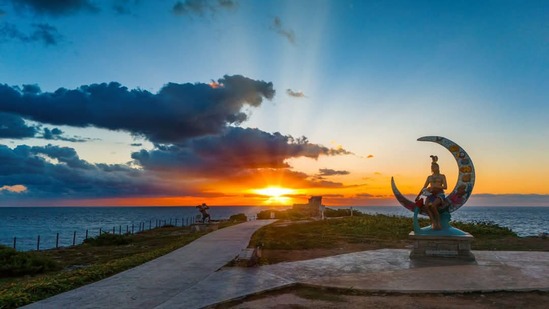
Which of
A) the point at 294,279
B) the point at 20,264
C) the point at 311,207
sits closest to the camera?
the point at 294,279

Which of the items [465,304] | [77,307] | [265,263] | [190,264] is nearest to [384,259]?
[265,263]

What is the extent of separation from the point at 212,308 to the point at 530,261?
1108 cm

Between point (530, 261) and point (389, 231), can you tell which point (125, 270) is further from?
point (389, 231)

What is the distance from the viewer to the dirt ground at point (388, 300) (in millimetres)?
8164

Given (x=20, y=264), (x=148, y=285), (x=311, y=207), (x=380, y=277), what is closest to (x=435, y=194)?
(x=380, y=277)

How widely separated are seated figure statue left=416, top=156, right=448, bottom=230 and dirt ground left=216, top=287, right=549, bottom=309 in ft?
16.7

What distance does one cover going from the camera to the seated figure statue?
46.2 ft

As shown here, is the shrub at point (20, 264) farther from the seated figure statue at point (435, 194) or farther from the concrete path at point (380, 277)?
the seated figure statue at point (435, 194)

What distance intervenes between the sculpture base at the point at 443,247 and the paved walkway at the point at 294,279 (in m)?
0.52

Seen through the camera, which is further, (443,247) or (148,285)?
(443,247)

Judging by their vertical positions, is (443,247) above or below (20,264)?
above

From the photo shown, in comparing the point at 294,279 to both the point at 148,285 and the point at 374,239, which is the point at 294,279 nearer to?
the point at 148,285

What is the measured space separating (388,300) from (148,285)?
5749 mm

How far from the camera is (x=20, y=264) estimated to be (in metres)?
15.6
